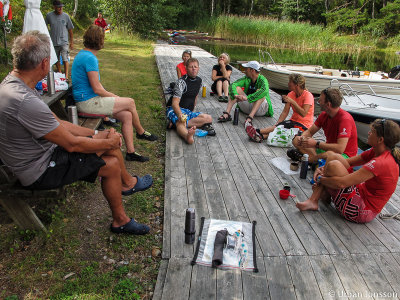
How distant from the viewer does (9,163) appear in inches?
97.3

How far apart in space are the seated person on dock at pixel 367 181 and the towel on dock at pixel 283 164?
0.83 metres

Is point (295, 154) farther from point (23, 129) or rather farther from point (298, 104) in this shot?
point (23, 129)

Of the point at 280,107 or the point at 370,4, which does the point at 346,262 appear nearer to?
the point at 280,107

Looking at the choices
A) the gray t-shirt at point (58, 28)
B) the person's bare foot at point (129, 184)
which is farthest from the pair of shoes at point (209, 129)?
the gray t-shirt at point (58, 28)

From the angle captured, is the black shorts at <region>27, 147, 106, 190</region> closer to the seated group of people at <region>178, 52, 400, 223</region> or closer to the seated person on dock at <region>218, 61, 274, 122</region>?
the seated group of people at <region>178, 52, 400, 223</region>

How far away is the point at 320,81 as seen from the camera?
11055 mm

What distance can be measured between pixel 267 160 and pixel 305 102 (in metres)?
1.17

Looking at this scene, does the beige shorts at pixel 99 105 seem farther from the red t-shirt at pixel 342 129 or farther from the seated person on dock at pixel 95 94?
the red t-shirt at pixel 342 129

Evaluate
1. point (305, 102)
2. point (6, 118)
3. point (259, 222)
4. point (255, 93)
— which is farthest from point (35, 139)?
point (255, 93)

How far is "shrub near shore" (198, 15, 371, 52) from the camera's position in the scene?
2264 centimetres

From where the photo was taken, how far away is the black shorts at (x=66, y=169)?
257cm

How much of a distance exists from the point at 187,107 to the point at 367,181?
10.5 feet

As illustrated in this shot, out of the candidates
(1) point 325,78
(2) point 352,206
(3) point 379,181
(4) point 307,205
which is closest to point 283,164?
(4) point 307,205

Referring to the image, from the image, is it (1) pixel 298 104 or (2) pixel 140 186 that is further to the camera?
(1) pixel 298 104
